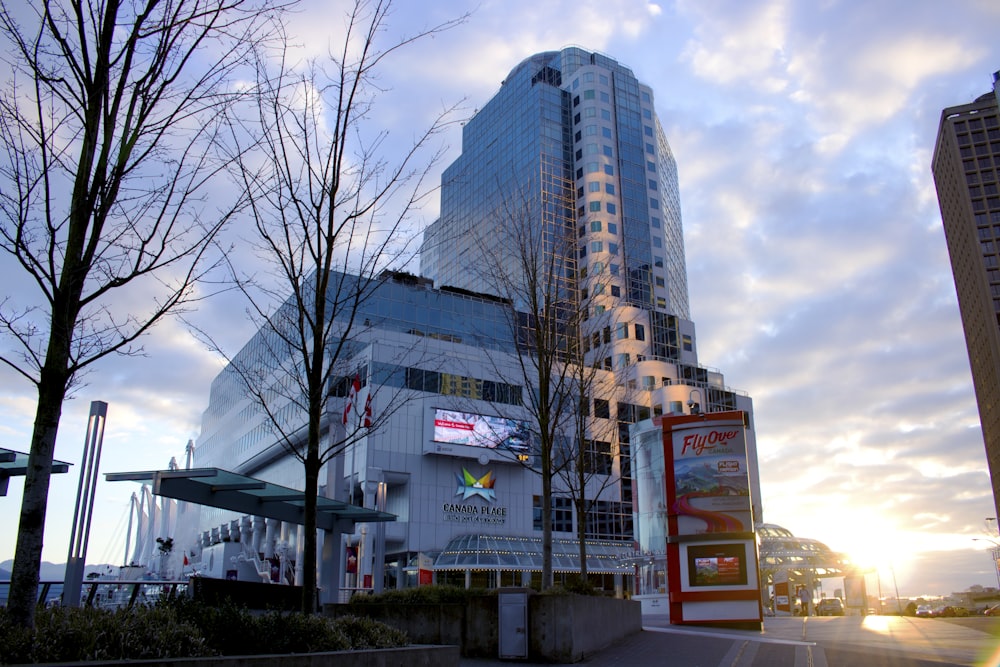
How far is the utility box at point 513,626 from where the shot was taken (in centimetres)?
1375

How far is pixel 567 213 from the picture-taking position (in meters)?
93.1

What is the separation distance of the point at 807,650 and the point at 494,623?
25.2ft

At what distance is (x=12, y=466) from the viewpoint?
13.5 meters

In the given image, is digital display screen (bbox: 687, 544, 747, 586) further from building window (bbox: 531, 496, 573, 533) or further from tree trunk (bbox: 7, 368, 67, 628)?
building window (bbox: 531, 496, 573, 533)

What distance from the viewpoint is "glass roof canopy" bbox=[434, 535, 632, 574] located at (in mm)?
53219

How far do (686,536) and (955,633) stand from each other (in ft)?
28.6

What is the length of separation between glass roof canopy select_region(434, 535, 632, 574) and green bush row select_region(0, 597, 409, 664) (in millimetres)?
44867

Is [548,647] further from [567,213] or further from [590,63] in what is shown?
[590,63]

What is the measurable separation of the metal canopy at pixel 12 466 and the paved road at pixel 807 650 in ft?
26.5

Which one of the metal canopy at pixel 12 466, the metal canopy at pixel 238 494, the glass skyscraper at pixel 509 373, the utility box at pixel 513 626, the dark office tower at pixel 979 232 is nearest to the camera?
the metal canopy at pixel 12 466

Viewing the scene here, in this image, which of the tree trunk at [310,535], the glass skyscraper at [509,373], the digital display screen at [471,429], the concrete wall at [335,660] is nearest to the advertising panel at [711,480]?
the glass skyscraper at [509,373]

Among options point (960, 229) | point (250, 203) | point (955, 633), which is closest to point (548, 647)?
point (250, 203)

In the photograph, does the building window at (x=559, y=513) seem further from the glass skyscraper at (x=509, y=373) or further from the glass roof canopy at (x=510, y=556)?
the glass roof canopy at (x=510, y=556)

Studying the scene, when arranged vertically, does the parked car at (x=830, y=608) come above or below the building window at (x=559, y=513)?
below
